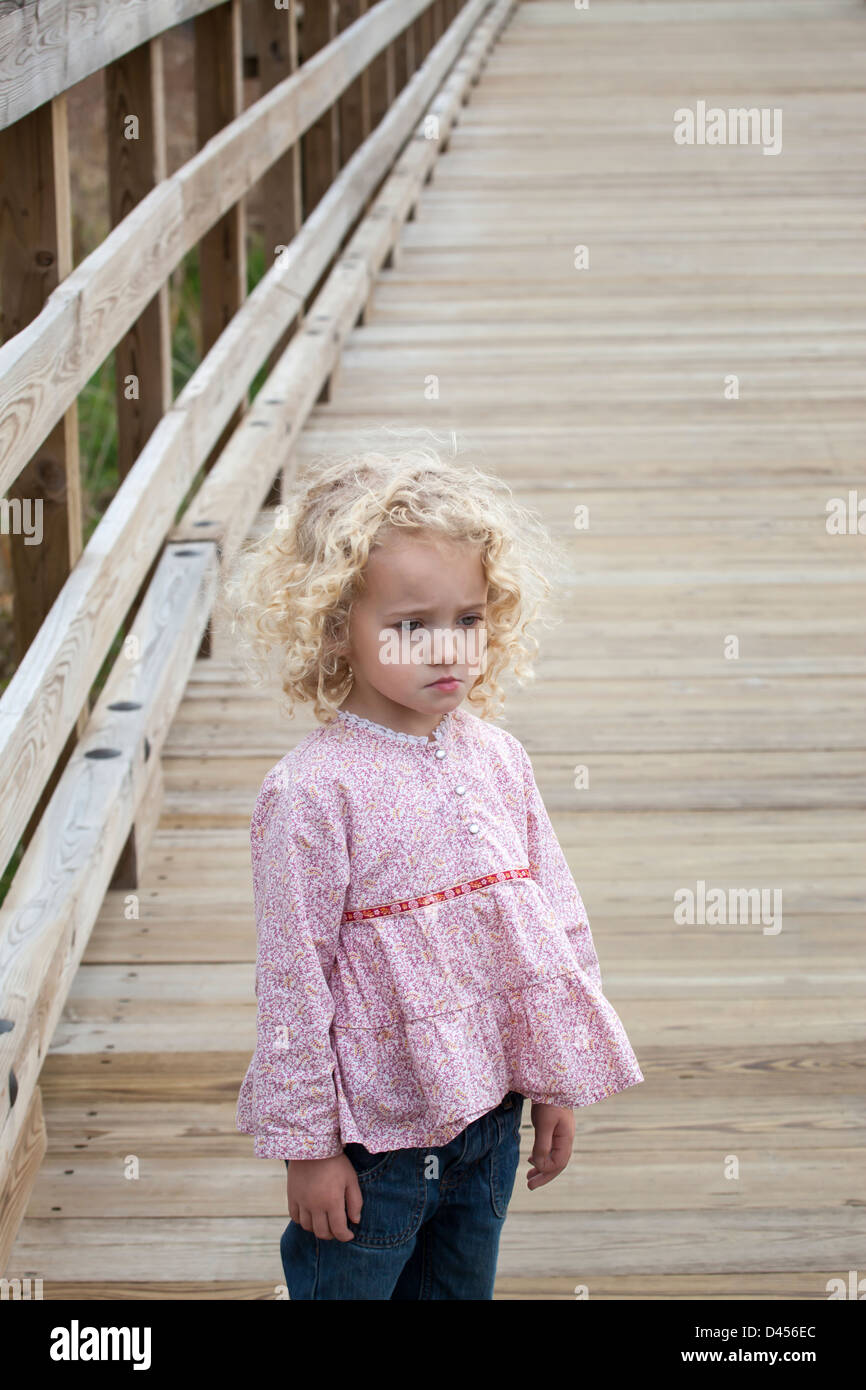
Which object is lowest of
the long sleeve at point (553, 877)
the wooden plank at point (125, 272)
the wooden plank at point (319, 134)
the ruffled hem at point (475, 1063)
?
the ruffled hem at point (475, 1063)

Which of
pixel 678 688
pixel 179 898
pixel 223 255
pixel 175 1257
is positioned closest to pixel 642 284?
pixel 223 255

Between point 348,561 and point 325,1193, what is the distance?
1.76 feet

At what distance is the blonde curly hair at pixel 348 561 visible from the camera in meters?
1.33

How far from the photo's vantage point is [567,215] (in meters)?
6.04

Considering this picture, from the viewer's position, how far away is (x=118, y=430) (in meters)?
3.02

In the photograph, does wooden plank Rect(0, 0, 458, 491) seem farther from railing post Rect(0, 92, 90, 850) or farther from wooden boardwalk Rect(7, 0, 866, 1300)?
wooden boardwalk Rect(7, 0, 866, 1300)

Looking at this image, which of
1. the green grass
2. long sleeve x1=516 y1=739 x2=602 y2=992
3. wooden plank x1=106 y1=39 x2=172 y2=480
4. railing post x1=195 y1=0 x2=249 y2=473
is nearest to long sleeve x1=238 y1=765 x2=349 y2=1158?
long sleeve x1=516 y1=739 x2=602 y2=992

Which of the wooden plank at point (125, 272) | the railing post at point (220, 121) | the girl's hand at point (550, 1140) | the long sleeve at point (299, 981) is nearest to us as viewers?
the long sleeve at point (299, 981)

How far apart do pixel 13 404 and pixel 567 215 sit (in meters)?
4.58

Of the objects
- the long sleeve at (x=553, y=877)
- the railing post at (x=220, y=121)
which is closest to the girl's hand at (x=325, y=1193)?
the long sleeve at (x=553, y=877)

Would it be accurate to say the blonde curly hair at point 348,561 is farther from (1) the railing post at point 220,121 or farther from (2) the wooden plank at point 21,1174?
(1) the railing post at point 220,121

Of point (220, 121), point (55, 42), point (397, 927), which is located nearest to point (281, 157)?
point (220, 121)

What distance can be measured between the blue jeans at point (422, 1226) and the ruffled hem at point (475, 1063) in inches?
1.4

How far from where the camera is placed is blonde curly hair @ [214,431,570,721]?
1332 mm
